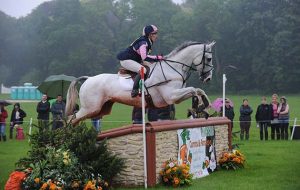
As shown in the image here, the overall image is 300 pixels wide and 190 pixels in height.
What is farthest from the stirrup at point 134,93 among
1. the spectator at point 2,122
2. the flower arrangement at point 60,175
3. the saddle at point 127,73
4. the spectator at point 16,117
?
the spectator at point 16,117

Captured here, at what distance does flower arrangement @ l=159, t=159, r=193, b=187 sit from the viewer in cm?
888

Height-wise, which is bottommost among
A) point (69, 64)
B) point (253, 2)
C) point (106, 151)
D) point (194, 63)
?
point (106, 151)

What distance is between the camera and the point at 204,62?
33.9 ft

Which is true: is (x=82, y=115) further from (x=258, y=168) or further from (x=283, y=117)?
(x=283, y=117)

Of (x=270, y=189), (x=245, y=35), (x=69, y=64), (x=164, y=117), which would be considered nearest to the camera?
(x=270, y=189)

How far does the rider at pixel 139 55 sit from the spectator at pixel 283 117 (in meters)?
9.78

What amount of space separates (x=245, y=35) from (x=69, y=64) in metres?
24.1

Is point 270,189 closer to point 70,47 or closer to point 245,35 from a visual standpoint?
point 245,35

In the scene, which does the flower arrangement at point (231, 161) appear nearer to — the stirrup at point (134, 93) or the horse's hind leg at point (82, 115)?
the stirrup at point (134, 93)

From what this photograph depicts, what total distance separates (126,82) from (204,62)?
5.06 ft

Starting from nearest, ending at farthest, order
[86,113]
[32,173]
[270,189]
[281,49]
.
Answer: [32,173] → [270,189] → [86,113] → [281,49]

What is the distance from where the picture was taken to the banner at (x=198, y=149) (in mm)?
9602

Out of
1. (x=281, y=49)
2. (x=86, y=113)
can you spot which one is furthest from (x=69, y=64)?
(x=86, y=113)

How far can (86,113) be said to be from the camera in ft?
35.0
